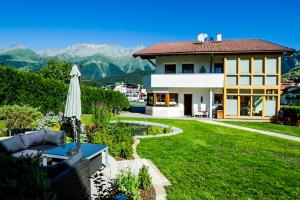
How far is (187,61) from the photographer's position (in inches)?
1069

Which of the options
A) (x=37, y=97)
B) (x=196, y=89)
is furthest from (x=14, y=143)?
(x=196, y=89)

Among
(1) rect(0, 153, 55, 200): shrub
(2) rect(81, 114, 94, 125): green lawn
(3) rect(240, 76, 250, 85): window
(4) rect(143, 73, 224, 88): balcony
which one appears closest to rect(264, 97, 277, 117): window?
(3) rect(240, 76, 250, 85): window

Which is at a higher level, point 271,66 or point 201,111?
point 271,66

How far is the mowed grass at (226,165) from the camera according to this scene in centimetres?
677

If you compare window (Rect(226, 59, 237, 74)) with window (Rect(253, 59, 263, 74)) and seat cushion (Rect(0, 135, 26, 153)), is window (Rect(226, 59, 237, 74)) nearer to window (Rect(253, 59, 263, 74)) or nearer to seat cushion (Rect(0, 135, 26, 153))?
window (Rect(253, 59, 263, 74))

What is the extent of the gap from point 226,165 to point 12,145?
679 cm

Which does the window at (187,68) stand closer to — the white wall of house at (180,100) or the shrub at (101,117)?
the white wall of house at (180,100)

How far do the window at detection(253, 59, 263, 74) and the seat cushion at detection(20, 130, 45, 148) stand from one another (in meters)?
20.9

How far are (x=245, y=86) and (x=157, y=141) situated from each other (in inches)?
603

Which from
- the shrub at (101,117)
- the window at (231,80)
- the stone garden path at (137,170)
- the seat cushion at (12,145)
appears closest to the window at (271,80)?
the window at (231,80)

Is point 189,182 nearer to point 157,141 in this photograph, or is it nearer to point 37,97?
point 157,141

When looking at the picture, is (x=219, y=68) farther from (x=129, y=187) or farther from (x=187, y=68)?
(x=129, y=187)

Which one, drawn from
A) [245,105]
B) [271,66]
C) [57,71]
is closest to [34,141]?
[245,105]

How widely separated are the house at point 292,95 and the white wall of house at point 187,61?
5708 cm
